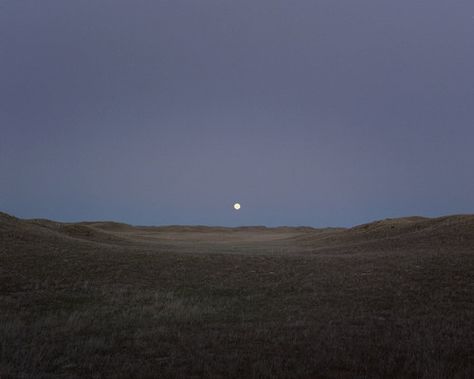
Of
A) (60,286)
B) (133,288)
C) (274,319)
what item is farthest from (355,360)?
(60,286)

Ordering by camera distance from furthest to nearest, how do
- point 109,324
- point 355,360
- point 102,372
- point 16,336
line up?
point 109,324, point 16,336, point 355,360, point 102,372

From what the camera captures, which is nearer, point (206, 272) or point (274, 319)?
point (274, 319)

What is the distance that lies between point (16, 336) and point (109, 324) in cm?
226

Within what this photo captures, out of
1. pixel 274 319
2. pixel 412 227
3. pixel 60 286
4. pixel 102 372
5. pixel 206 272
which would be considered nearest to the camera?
pixel 102 372

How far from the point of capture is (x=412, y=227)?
1671 inches

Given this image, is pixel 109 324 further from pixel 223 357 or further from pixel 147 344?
pixel 223 357

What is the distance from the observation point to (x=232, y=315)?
1309 cm

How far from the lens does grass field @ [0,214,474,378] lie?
8.34 meters

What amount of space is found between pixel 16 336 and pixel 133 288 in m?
6.86

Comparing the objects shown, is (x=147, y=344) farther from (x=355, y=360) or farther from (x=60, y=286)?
(x=60, y=286)

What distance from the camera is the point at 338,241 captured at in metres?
44.8

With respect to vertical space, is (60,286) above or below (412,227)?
below

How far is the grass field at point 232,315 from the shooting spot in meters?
8.34

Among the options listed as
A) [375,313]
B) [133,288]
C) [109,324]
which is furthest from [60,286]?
[375,313]
